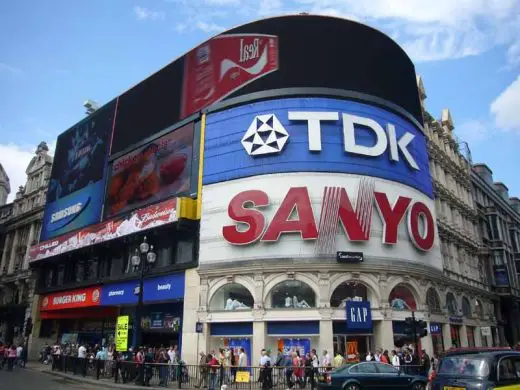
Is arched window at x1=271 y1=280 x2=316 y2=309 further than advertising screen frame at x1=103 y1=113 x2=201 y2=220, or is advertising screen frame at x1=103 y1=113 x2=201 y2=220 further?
advertising screen frame at x1=103 y1=113 x2=201 y2=220

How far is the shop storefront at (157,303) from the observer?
1251 inches

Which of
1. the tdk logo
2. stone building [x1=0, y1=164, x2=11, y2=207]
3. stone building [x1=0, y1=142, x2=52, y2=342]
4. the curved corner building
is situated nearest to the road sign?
the curved corner building

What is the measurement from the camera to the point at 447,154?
154ft

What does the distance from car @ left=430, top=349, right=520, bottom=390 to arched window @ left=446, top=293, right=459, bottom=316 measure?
91.9 ft

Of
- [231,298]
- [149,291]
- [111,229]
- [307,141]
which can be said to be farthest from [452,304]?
[111,229]

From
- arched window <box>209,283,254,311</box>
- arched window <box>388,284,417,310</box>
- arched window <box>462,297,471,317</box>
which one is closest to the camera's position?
arched window <box>209,283,254,311</box>

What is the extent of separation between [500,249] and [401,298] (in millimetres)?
26463

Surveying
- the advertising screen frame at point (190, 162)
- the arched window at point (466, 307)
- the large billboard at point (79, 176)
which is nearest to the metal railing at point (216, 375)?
the advertising screen frame at point (190, 162)

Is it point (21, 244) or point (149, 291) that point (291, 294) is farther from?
point (21, 244)

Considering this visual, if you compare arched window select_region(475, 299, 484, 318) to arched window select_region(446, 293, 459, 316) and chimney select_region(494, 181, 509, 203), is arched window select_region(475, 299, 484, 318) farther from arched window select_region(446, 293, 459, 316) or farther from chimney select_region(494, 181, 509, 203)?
chimney select_region(494, 181, 509, 203)

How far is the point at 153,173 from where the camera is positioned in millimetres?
37125

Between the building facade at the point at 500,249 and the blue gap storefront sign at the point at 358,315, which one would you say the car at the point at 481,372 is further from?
the building facade at the point at 500,249

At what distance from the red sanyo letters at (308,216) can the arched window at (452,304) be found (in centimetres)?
979

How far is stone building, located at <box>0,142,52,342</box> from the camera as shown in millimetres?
50656
